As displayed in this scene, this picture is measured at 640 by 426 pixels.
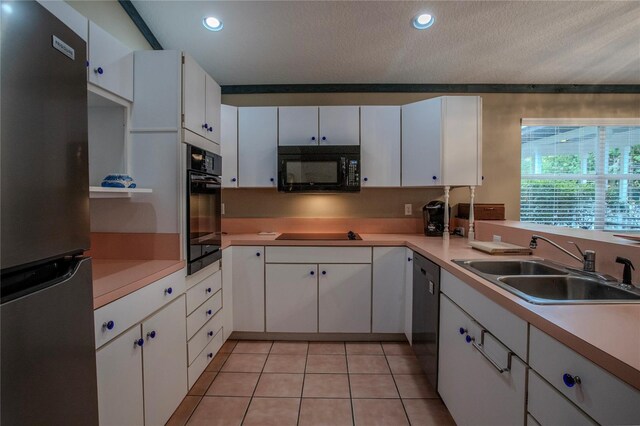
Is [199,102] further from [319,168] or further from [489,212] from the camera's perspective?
[489,212]

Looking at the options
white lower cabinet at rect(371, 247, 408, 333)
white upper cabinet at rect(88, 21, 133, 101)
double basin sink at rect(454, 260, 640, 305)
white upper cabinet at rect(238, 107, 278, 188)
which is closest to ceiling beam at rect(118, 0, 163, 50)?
white upper cabinet at rect(88, 21, 133, 101)

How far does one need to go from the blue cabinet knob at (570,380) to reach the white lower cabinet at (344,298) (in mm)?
1655

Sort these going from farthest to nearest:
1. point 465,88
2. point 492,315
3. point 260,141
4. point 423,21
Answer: point 465,88 → point 260,141 → point 423,21 → point 492,315

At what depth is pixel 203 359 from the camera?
1.89m

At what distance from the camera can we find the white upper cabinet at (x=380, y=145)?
2635mm

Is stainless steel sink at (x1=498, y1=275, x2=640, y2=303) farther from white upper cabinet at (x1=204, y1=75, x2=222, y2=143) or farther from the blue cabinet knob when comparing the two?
white upper cabinet at (x1=204, y1=75, x2=222, y2=143)

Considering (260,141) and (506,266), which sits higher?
(260,141)

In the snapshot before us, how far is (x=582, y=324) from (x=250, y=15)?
7.94ft

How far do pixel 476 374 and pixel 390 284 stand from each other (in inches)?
45.9

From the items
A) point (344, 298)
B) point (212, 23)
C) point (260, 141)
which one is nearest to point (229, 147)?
point (260, 141)

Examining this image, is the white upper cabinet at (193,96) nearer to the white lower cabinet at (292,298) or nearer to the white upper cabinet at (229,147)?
the white upper cabinet at (229,147)

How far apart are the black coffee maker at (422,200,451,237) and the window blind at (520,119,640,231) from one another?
3.42 feet

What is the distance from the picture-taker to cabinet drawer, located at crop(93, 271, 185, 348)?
39.8 inches

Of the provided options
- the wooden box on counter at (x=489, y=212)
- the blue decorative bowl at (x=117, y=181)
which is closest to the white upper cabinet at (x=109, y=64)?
the blue decorative bowl at (x=117, y=181)
